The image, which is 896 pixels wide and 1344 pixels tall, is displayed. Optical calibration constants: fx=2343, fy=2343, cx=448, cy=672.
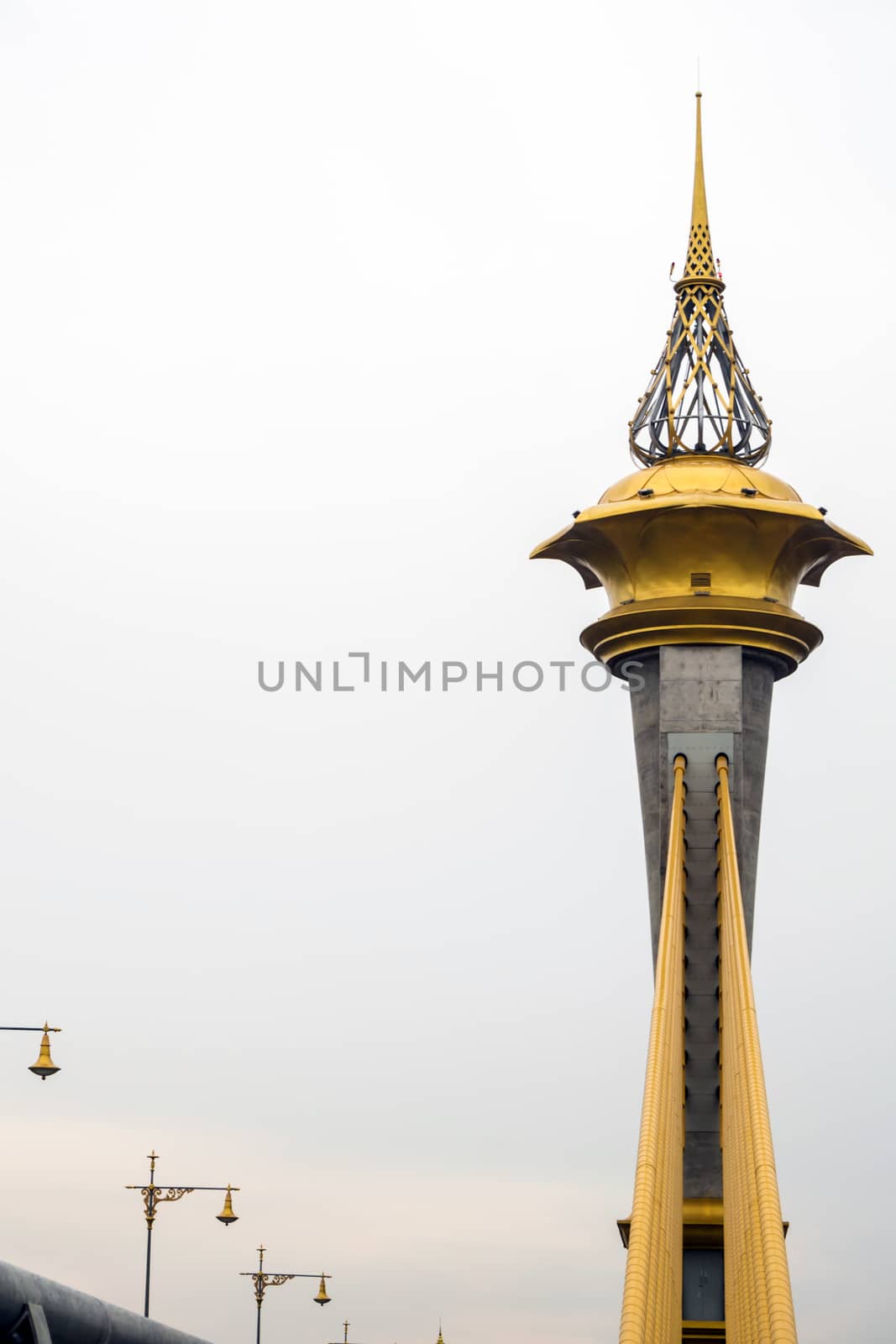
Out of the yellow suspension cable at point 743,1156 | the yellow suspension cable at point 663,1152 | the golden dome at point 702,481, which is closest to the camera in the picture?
the yellow suspension cable at point 743,1156

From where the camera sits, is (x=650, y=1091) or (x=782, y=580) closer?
(x=650, y=1091)

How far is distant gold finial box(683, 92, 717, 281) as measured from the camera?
124ft

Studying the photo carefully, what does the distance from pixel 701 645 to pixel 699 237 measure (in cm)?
747

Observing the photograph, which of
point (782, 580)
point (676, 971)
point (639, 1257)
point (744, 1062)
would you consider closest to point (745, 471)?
point (782, 580)

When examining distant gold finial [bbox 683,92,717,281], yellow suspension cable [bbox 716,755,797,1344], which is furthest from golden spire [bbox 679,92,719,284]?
yellow suspension cable [bbox 716,755,797,1344]

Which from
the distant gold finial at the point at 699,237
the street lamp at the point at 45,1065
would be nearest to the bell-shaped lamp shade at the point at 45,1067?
the street lamp at the point at 45,1065

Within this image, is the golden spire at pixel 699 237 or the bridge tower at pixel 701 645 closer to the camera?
the bridge tower at pixel 701 645

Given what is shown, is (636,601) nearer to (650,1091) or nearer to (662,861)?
(662,861)

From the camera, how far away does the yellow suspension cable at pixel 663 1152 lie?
20.8 m

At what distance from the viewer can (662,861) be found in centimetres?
3444

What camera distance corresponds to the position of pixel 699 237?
38.4 metres

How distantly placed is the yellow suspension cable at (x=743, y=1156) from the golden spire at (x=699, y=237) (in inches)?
334

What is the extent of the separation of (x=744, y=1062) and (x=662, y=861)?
786cm

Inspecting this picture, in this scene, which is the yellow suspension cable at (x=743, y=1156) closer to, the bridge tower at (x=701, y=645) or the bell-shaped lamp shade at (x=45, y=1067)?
the bridge tower at (x=701, y=645)
